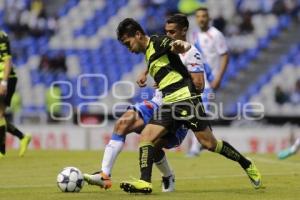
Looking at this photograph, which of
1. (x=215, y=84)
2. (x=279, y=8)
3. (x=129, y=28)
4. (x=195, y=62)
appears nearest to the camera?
(x=129, y=28)

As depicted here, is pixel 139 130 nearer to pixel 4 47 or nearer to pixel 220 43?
pixel 4 47

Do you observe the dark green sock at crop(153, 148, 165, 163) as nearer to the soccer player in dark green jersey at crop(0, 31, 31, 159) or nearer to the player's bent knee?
the player's bent knee

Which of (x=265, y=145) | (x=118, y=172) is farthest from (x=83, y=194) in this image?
(x=265, y=145)

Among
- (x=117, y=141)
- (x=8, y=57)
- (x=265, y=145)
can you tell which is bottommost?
(x=265, y=145)

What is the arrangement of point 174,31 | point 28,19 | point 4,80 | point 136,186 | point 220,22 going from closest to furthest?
point 136,186
point 174,31
point 4,80
point 220,22
point 28,19

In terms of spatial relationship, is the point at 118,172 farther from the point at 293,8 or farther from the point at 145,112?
the point at 293,8

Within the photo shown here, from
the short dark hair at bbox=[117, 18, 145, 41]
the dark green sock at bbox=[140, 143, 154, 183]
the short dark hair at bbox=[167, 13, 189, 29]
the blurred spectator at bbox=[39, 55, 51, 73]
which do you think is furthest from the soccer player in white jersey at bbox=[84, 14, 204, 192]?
the blurred spectator at bbox=[39, 55, 51, 73]

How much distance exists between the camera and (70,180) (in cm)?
815

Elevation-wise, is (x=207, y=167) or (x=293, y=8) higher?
(x=293, y=8)

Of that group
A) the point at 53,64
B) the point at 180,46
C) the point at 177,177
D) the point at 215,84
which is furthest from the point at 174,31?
the point at 53,64

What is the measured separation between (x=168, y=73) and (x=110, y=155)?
113cm

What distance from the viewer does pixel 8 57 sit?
1232cm

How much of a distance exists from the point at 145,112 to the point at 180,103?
26.2 inches

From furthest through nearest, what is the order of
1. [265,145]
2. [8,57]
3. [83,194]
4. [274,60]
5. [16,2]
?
[16,2]
[274,60]
[265,145]
[8,57]
[83,194]
